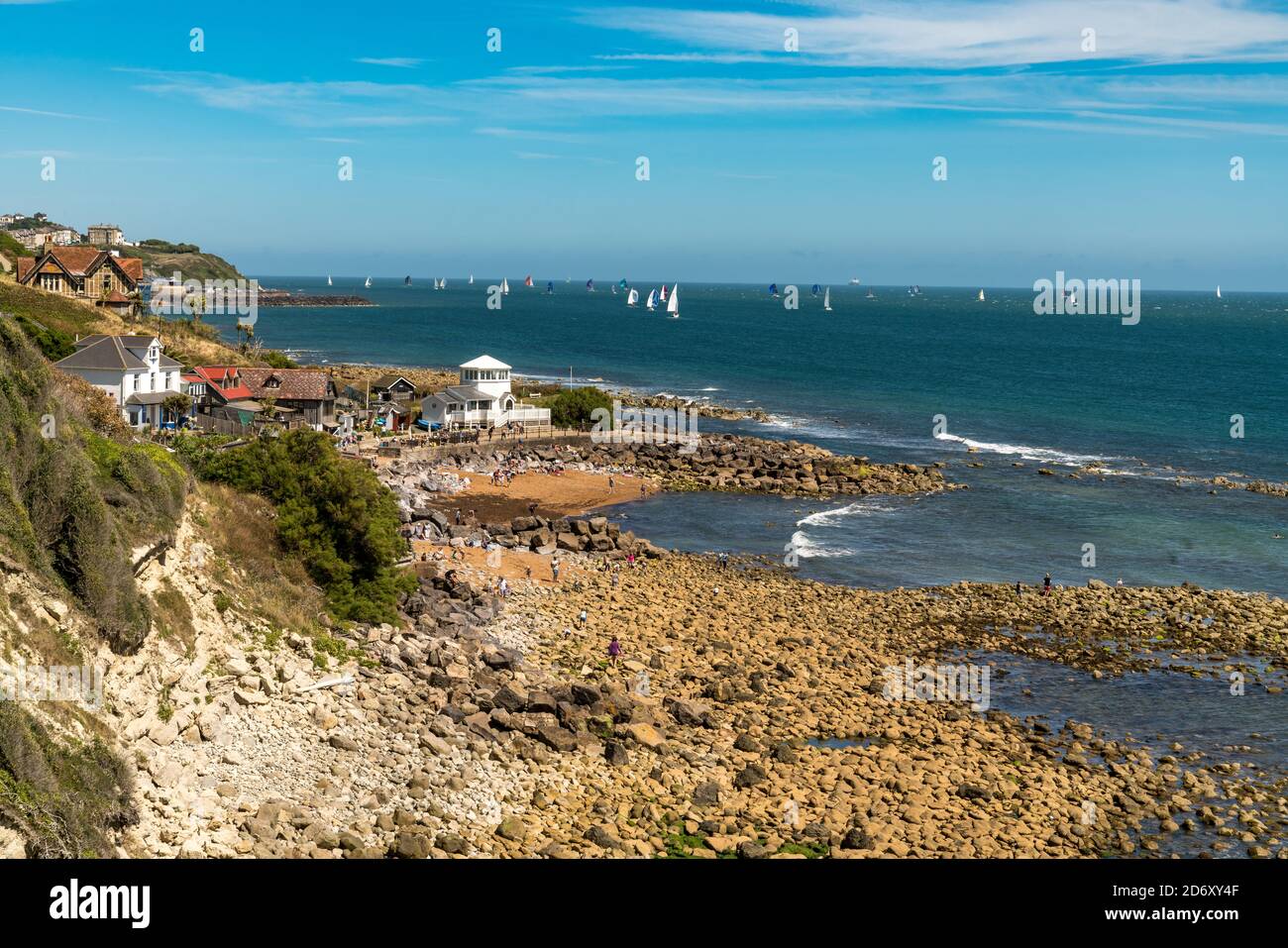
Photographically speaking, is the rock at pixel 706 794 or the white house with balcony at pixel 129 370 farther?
the white house with balcony at pixel 129 370

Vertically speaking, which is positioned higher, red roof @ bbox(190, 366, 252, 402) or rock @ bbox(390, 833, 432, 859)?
red roof @ bbox(190, 366, 252, 402)

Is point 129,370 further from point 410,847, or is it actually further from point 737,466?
point 410,847

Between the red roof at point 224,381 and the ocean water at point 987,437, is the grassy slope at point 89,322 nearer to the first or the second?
the red roof at point 224,381

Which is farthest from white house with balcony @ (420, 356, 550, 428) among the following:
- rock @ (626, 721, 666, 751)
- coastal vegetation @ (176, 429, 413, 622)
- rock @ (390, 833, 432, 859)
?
rock @ (390, 833, 432, 859)

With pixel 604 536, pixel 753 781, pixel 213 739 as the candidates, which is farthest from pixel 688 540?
pixel 213 739

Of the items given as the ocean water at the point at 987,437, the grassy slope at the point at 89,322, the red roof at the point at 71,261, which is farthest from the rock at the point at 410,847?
the red roof at the point at 71,261

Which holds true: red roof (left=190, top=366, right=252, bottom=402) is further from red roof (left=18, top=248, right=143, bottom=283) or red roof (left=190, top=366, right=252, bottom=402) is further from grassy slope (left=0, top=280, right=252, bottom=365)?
red roof (left=18, top=248, right=143, bottom=283)
